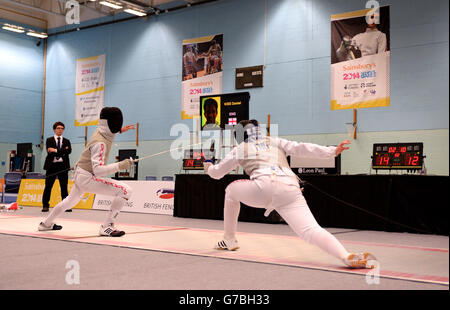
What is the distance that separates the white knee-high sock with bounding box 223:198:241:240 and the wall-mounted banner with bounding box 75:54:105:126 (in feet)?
35.8

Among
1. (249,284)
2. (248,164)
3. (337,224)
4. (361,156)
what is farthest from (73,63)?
(249,284)

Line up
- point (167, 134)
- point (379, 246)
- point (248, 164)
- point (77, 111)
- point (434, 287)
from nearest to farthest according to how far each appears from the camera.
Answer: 1. point (434, 287)
2. point (248, 164)
3. point (379, 246)
4. point (167, 134)
5. point (77, 111)

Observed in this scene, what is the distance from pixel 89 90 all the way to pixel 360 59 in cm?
832

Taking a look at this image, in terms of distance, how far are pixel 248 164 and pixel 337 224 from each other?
299cm

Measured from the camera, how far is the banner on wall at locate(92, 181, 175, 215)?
26.8 feet

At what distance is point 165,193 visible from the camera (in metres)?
8.28

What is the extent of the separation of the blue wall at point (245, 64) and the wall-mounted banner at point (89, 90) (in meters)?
0.25

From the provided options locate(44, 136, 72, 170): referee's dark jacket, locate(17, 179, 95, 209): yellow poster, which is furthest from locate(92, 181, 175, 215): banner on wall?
locate(44, 136, 72, 170): referee's dark jacket

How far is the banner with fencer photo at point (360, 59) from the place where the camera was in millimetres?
9844

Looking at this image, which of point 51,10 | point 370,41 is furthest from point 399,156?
point 51,10

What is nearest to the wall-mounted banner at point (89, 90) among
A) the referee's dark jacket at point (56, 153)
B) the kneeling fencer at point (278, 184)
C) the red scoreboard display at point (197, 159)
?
the red scoreboard display at point (197, 159)

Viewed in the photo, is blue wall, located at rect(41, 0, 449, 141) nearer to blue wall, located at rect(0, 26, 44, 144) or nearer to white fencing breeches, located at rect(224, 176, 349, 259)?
blue wall, located at rect(0, 26, 44, 144)

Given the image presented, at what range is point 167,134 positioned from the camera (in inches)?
506

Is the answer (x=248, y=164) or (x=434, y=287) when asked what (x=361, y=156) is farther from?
(x=434, y=287)
